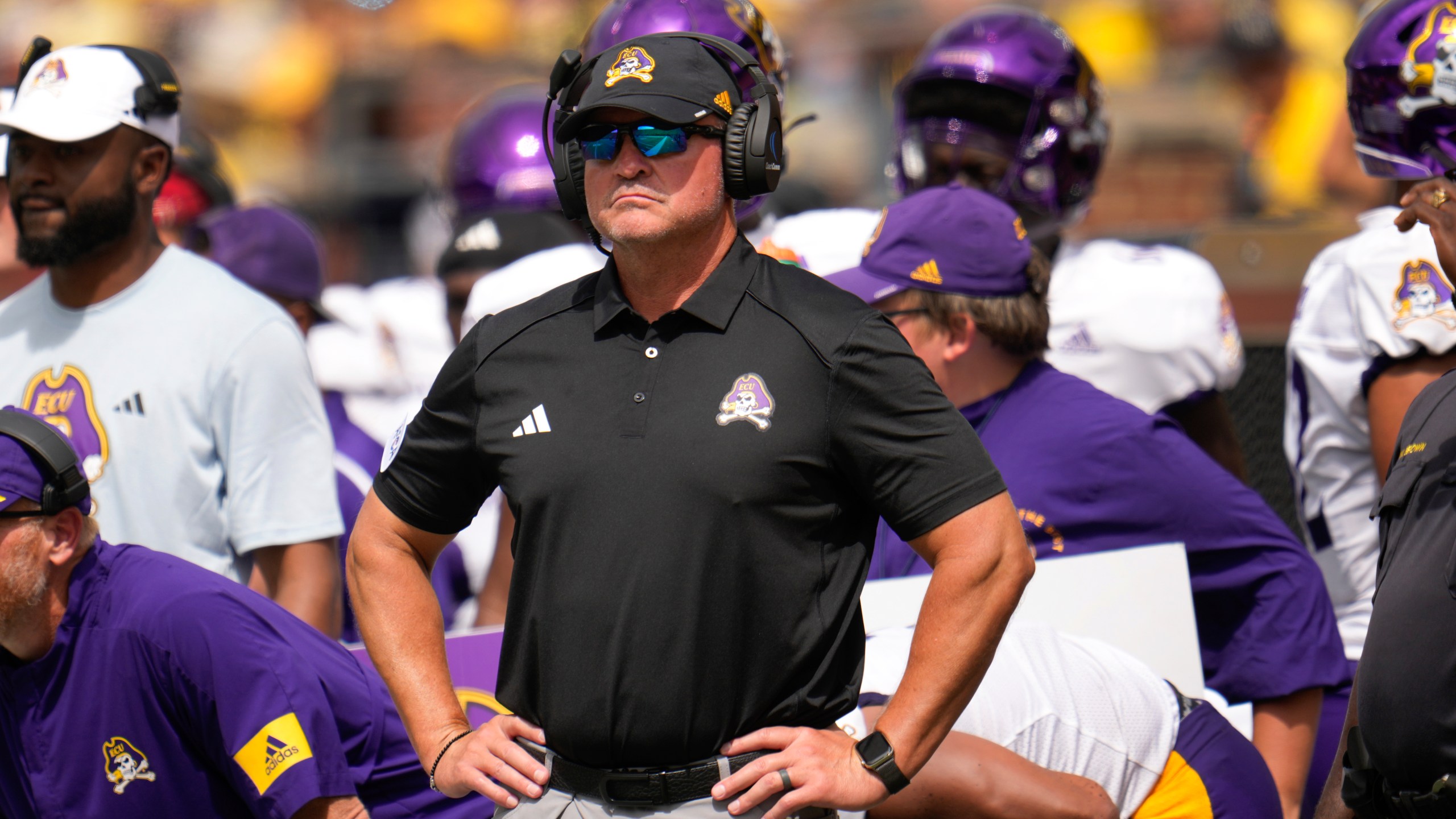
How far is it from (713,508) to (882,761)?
47cm

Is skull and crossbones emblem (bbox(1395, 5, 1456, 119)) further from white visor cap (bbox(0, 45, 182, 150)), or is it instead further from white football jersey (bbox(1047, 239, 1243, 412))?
white visor cap (bbox(0, 45, 182, 150))

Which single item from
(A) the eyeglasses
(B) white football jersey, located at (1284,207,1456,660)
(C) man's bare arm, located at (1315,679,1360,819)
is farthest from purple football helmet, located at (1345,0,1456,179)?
(A) the eyeglasses

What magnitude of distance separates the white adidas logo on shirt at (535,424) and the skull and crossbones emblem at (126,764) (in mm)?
1334

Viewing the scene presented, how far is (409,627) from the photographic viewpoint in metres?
3.00

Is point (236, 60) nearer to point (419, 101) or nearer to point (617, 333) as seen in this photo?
point (419, 101)

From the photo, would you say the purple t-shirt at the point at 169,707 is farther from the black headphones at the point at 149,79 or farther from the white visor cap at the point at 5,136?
the white visor cap at the point at 5,136

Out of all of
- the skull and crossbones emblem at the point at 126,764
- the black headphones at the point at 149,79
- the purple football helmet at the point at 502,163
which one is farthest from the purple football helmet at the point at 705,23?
the skull and crossbones emblem at the point at 126,764

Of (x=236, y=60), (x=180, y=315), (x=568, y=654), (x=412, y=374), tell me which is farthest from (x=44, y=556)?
(x=236, y=60)

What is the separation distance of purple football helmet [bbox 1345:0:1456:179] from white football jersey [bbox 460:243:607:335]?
7.05 feet

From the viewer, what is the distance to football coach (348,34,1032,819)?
8.68ft

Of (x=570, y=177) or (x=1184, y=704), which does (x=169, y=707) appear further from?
(x=1184, y=704)

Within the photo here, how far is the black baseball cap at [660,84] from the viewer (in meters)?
2.79

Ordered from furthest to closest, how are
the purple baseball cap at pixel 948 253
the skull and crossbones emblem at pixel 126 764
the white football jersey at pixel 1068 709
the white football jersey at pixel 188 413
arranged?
the white football jersey at pixel 188 413, the purple baseball cap at pixel 948 253, the skull and crossbones emblem at pixel 126 764, the white football jersey at pixel 1068 709

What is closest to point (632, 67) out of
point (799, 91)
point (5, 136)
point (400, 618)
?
point (400, 618)
